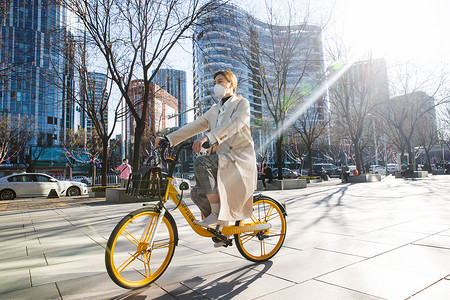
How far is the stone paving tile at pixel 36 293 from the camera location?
2.23 m

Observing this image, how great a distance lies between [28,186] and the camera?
50.7 ft

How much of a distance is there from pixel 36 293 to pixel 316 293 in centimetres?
218

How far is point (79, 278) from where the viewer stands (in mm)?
2639

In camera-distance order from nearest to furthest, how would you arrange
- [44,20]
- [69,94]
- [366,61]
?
[44,20], [69,94], [366,61]

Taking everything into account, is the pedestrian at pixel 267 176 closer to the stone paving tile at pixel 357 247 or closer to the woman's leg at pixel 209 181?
the stone paving tile at pixel 357 247

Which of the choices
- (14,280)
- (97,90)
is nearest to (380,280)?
(14,280)

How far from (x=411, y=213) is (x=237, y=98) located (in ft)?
15.8

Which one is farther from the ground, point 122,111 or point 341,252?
point 122,111

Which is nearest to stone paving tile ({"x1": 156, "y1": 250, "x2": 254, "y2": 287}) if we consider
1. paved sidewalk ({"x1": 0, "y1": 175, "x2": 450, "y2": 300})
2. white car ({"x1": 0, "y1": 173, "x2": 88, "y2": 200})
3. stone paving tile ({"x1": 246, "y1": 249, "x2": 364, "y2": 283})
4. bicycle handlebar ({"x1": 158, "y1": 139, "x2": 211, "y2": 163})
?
paved sidewalk ({"x1": 0, "y1": 175, "x2": 450, "y2": 300})

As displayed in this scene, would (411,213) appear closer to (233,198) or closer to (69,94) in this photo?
(233,198)

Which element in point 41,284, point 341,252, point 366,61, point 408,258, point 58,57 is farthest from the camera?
point 366,61

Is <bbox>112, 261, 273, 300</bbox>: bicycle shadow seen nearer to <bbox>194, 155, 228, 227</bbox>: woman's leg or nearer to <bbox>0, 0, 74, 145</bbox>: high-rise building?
<bbox>194, 155, 228, 227</bbox>: woman's leg

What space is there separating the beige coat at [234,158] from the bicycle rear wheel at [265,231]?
31cm

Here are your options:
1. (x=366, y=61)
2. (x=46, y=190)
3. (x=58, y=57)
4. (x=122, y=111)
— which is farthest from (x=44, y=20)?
(x=366, y=61)
